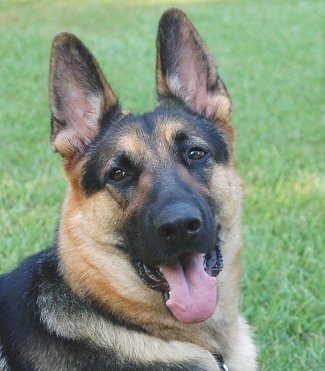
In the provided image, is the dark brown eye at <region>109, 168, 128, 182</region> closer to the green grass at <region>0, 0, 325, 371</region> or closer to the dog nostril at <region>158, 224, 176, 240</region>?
the dog nostril at <region>158, 224, 176, 240</region>

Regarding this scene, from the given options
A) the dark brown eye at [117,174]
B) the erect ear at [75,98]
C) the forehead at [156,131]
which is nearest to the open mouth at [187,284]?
the dark brown eye at [117,174]

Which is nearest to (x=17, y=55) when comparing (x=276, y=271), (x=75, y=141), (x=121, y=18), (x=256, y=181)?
(x=121, y=18)

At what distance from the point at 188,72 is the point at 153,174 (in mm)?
785

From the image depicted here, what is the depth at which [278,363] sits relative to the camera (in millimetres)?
4602

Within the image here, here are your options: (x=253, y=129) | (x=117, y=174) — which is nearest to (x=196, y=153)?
(x=117, y=174)

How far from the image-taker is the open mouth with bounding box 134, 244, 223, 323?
140 inches

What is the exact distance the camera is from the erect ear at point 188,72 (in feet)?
13.3

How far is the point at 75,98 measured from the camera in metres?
4.02

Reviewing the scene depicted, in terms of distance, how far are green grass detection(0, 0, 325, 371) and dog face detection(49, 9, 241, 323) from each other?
1338 millimetres

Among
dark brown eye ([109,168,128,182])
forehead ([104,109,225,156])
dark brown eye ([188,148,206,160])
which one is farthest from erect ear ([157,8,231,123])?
dark brown eye ([109,168,128,182])

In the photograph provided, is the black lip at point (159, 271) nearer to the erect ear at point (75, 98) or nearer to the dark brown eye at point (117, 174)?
the dark brown eye at point (117, 174)

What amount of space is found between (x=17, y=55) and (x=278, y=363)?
908 centimetres

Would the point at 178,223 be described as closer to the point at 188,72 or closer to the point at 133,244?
the point at 133,244

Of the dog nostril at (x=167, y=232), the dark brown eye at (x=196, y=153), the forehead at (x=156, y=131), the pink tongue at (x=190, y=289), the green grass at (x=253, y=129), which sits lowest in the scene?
the green grass at (x=253, y=129)
